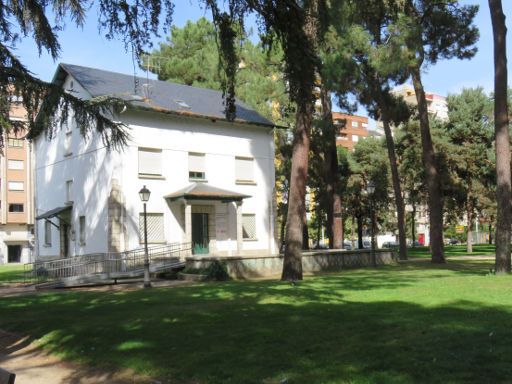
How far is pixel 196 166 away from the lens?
30.4m

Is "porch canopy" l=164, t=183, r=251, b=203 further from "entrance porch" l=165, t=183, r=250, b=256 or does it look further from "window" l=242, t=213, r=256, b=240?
"window" l=242, t=213, r=256, b=240

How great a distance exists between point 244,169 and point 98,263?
1004 centimetres

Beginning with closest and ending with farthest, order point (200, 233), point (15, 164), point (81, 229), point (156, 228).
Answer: point (156, 228) < point (81, 229) < point (200, 233) < point (15, 164)

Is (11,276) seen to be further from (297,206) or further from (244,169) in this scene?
(297,206)

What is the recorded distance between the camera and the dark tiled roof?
28922 millimetres

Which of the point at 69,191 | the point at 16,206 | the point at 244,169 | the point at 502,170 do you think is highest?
the point at 244,169

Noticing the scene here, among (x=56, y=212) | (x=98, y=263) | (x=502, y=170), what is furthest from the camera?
(x=56, y=212)

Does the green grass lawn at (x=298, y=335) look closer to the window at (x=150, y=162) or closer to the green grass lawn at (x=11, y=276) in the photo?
the green grass lawn at (x=11, y=276)

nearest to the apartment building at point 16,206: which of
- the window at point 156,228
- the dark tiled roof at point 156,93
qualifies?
the dark tiled roof at point 156,93

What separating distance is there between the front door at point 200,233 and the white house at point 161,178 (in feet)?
0.18

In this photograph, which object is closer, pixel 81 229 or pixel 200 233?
pixel 81 229

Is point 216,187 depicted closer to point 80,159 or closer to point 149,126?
point 149,126

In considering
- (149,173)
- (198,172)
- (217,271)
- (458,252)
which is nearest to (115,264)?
(149,173)

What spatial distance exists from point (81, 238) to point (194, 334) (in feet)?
74.9
